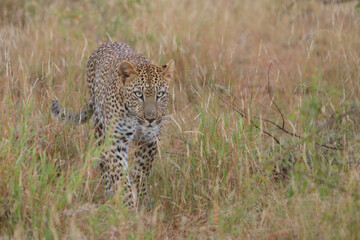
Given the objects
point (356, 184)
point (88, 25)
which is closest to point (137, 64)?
point (356, 184)

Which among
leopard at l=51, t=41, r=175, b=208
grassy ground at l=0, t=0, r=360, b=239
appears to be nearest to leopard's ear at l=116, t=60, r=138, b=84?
leopard at l=51, t=41, r=175, b=208

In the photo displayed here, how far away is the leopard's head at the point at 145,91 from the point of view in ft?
17.2

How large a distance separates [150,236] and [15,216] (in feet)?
3.23

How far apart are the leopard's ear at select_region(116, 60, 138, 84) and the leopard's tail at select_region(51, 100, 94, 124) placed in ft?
2.20

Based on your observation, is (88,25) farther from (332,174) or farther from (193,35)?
(332,174)

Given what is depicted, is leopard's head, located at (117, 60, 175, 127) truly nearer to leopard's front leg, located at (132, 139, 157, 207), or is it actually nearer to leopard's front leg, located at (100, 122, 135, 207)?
leopard's front leg, located at (100, 122, 135, 207)

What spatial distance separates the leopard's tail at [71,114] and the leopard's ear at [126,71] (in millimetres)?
669

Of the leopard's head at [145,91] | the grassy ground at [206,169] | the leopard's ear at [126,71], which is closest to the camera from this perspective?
the grassy ground at [206,169]

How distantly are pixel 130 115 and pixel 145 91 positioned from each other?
31 cm

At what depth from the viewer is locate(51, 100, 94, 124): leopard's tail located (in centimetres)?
566

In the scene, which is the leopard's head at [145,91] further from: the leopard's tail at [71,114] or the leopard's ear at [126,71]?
the leopard's tail at [71,114]

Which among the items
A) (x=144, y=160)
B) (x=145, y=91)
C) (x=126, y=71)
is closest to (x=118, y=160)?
(x=144, y=160)

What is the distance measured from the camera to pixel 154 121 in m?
5.25

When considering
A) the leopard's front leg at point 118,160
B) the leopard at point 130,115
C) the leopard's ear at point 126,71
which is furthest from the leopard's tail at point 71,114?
the leopard's ear at point 126,71
